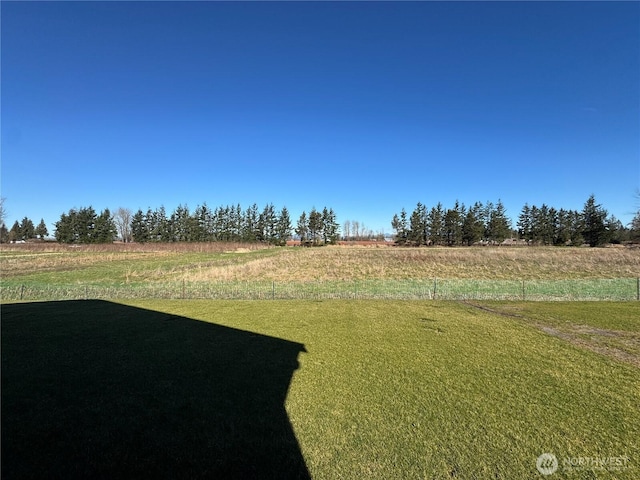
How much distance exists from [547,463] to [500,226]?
8891 cm

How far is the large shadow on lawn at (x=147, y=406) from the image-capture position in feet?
11.8

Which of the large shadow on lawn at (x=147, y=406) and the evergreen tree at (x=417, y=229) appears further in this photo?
the evergreen tree at (x=417, y=229)

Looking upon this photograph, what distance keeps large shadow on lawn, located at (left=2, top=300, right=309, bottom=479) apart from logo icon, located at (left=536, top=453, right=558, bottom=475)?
103 inches

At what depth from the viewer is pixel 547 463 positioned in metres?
3.69

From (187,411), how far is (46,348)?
554 cm

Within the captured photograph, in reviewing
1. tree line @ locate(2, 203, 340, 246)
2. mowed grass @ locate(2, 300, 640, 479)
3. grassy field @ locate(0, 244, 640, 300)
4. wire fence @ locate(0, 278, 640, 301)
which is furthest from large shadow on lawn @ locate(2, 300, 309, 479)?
tree line @ locate(2, 203, 340, 246)

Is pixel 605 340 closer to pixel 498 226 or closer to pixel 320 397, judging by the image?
pixel 320 397

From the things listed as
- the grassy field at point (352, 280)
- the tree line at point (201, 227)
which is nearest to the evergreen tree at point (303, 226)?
the tree line at point (201, 227)

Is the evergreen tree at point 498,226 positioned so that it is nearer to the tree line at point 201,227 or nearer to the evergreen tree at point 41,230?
the tree line at point 201,227

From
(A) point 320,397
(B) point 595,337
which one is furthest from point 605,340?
(A) point 320,397

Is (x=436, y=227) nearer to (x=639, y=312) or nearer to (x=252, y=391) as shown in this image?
(x=639, y=312)

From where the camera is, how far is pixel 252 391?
5.52m

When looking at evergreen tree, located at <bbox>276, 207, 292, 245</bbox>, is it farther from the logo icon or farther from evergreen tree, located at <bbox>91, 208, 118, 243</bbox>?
the logo icon

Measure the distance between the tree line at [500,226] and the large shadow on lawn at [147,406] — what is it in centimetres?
8342
